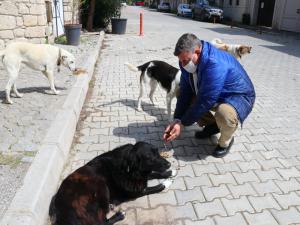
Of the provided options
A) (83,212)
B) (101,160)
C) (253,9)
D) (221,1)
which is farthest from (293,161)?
(221,1)

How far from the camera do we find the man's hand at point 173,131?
11.5 feet

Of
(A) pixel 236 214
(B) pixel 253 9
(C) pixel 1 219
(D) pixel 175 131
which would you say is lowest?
(A) pixel 236 214

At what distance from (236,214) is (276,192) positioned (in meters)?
0.64

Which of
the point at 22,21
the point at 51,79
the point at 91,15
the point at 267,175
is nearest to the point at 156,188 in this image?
the point at 267,175

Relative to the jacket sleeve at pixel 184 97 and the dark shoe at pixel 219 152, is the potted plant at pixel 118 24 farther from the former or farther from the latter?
the dark shoe at pixel 219 152

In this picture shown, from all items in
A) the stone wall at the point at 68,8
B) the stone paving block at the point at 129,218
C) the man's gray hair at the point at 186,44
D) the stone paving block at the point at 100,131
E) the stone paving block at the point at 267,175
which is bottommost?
the stone paving block at the point at 129,218

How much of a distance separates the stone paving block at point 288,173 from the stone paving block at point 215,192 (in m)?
0.78

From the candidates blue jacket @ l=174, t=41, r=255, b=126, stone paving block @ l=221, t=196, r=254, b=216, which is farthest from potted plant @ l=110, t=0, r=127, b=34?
stone paving block @ l=221, t=196, r=254, b=216

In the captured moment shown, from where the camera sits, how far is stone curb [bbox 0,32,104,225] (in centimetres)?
239

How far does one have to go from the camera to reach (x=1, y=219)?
2318 millimetres

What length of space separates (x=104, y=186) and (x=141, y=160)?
42 cm

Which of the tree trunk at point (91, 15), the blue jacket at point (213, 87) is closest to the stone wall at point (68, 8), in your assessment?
the tree trunk at point (91, 15)

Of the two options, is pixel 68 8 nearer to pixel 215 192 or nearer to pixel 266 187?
pixel 215 192

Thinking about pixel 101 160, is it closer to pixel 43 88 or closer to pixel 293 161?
pixel 293 161
